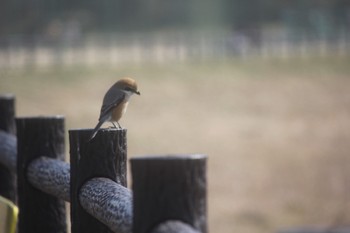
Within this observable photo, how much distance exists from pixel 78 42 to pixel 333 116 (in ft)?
38.6

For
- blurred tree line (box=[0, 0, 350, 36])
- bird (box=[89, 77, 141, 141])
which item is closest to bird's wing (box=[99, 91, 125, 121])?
bird (box=[89, 77, 141, 141])

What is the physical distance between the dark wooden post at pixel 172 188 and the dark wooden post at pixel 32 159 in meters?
1.70

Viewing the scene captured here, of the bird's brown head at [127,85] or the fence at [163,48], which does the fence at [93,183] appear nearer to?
the bird's brown head at [127,85]

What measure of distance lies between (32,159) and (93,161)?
2.89ft

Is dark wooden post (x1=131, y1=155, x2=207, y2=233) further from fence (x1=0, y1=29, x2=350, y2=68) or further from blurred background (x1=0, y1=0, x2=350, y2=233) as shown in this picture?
fence (x1=0, y1=29, x2=350, y2=68)

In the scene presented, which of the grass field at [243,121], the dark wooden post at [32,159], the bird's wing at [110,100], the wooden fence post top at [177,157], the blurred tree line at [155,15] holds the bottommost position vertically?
the grass field at [243,121]

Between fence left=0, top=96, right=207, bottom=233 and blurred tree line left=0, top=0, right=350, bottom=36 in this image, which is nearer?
fence left=0, top=96, right=207, bottom=233

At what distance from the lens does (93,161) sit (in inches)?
120

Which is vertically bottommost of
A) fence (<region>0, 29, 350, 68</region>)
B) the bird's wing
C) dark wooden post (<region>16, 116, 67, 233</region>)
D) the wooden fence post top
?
fence (<region>0, 29, 350, 68</region>)

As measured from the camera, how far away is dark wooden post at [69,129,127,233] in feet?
9.91

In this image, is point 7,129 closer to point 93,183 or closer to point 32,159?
point 32,159

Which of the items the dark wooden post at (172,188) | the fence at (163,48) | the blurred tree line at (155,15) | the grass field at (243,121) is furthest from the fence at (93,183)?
the blurred tree line at (155,15)

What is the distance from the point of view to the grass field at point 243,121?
67.7ft

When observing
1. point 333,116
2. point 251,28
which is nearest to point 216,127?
point 333,116
